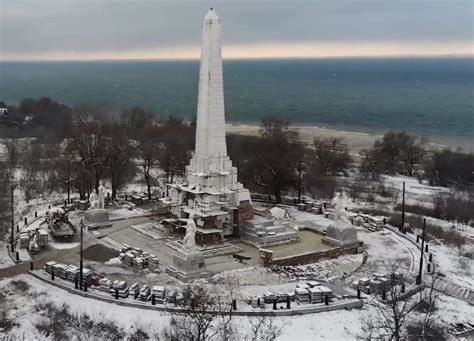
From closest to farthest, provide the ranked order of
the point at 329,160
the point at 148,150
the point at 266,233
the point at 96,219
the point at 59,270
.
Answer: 1. the point at 59,270
2. the point at 266,233
3. the point at 96,219
4. the point at 148,150
5. the point at 329,160

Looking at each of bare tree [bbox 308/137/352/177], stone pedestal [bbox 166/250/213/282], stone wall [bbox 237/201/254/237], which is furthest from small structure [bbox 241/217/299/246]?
bare tree [bbox 308/137/352/177]

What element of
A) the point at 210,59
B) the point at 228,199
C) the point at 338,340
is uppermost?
the point at 210,59

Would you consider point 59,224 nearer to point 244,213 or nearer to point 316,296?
point 244,213

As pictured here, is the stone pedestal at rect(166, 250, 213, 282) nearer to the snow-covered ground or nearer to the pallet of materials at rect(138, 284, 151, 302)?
the pallet of materials at rect(138, 284, 151, 302)

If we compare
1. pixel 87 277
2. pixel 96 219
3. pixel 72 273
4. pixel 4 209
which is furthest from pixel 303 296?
pixel 4 209

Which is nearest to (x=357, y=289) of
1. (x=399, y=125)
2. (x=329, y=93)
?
(x=399, y=125)

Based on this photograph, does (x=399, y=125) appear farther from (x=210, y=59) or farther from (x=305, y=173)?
(x=210, y=59)
